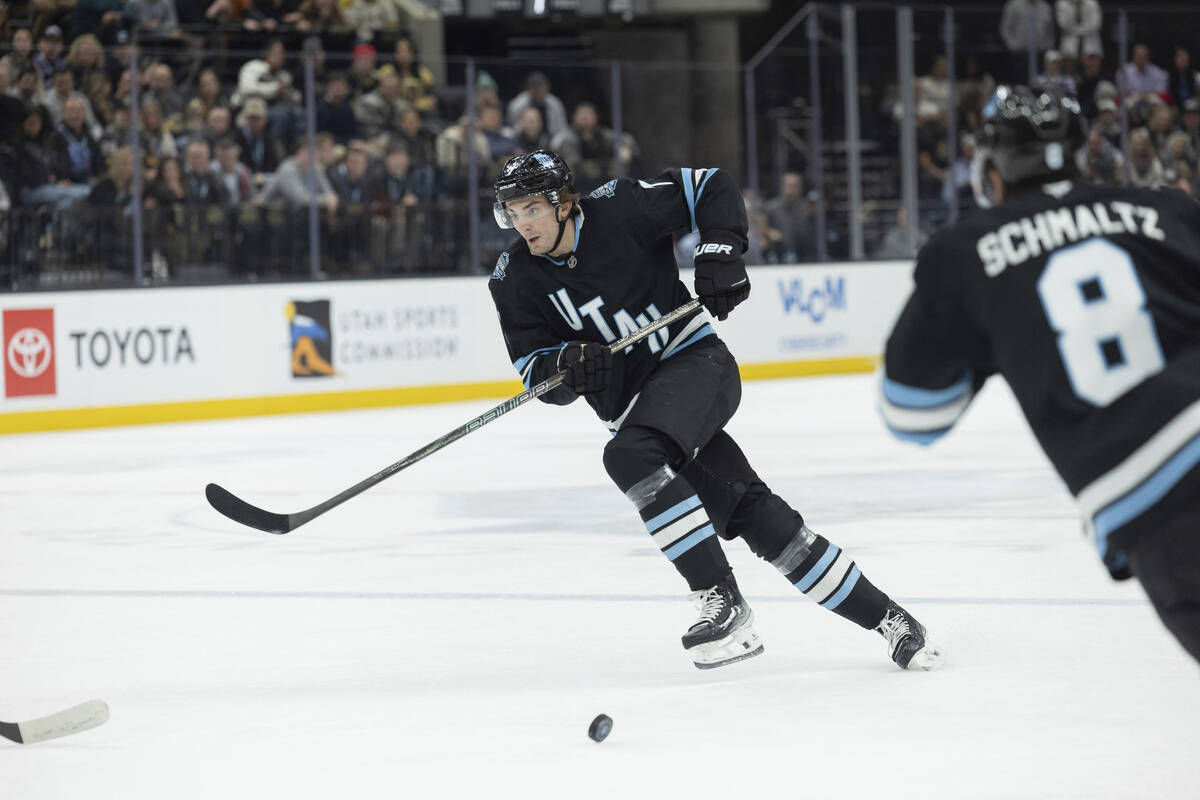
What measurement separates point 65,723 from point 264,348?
6.73 metres

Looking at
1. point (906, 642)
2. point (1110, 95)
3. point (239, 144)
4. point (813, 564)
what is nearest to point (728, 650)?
point (813, 564)

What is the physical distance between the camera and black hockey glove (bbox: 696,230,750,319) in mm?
3516

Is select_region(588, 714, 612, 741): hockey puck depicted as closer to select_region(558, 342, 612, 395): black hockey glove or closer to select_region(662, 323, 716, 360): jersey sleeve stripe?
select_region(558, 342, 612, 395): black hockey glove

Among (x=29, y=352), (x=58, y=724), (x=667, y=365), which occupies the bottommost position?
(x=29, y=352)

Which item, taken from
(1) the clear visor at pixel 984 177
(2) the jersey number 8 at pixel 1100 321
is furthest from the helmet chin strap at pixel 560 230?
(2) the jersey number 8 at pixel 1100 321

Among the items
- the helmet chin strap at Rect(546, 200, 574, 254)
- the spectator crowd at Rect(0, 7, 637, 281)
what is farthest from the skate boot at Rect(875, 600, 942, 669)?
the spectator crowd at Rect(0, 7, 637, 281)

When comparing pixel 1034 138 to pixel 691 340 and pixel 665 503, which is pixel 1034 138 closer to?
pixel 665 503

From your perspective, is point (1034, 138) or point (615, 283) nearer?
point (1034, 138)

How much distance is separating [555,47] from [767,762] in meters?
12.2

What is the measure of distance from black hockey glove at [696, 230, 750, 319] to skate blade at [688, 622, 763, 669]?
2.07 ft

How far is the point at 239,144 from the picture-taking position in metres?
9.70

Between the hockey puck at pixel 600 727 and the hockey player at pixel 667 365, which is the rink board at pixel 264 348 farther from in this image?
the hockey puck at pixel 600 727

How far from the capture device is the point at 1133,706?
2996 mm

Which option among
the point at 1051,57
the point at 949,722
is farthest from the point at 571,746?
the point at 1051,57
